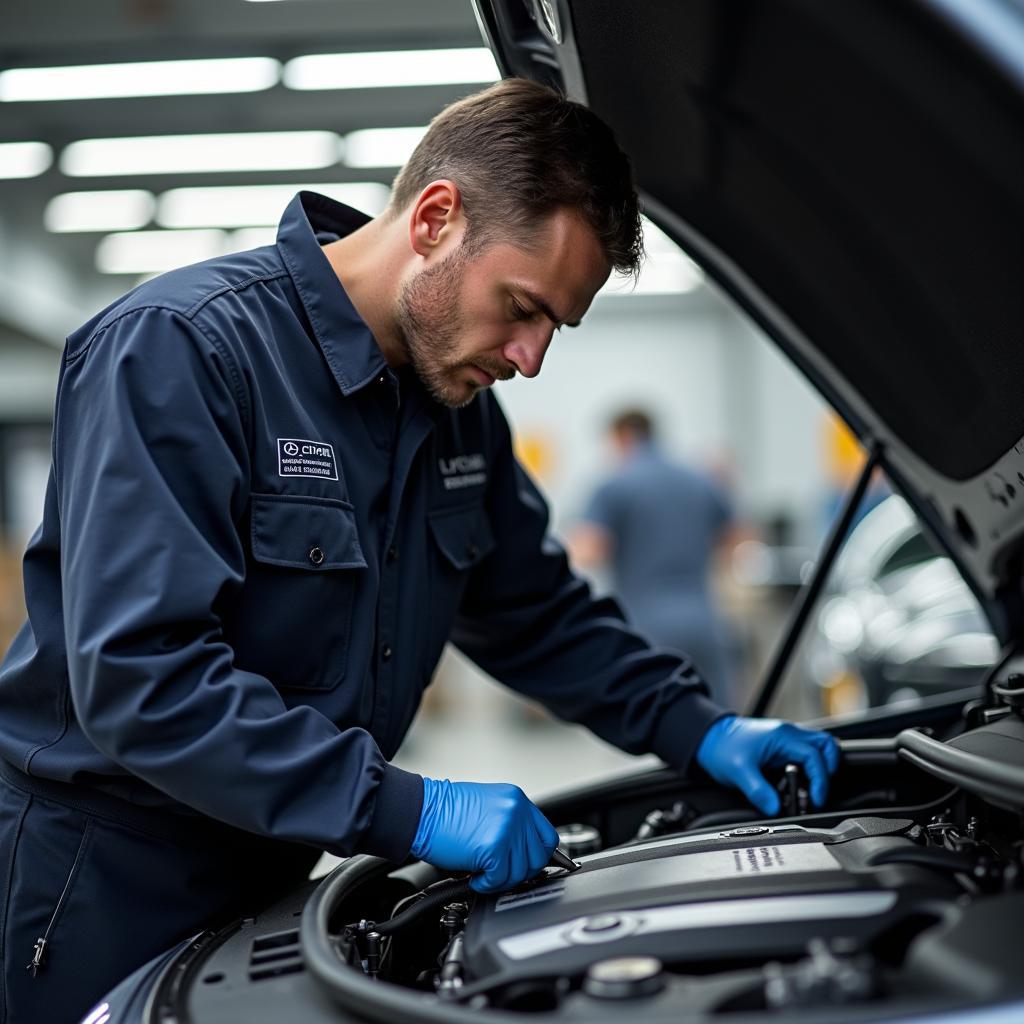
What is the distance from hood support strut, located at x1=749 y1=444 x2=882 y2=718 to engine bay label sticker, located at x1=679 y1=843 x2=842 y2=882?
1.89 feet

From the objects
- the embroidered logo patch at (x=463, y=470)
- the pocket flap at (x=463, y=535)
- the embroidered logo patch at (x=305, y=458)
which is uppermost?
the embroidered logo patch at (x=305, y=458)

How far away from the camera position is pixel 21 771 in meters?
1.22

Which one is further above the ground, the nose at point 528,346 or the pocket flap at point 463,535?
the nose at point 528,346

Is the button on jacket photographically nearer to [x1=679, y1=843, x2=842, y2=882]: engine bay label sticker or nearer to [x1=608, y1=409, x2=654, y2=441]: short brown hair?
[x1=679, y1=843, x2=842, y2=882]: engine bay label sticker

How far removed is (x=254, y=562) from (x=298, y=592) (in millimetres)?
54

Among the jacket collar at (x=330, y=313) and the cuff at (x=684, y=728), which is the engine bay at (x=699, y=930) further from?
the jacket collar at (x=330, y=313)

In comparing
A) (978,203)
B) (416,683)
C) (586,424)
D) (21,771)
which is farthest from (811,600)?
(586,424)

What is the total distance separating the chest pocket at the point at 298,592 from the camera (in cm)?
117

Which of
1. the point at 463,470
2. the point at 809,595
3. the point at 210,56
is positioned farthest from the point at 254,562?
the point at 210,56

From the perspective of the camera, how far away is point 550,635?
1648mm

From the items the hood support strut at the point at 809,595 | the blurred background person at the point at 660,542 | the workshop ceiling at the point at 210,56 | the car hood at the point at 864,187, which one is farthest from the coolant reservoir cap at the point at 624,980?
the blurred background person at the point at 660,542

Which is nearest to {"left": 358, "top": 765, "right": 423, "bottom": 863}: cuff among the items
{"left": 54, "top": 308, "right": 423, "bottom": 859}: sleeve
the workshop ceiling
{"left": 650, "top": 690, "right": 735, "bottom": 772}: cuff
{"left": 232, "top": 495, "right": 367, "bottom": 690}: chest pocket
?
{"left": 54, "top": 308, "right": 423, "bottom": 859}: sleeve

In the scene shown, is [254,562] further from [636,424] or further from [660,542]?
[636,424]

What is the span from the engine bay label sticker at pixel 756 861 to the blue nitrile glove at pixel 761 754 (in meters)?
0.34
